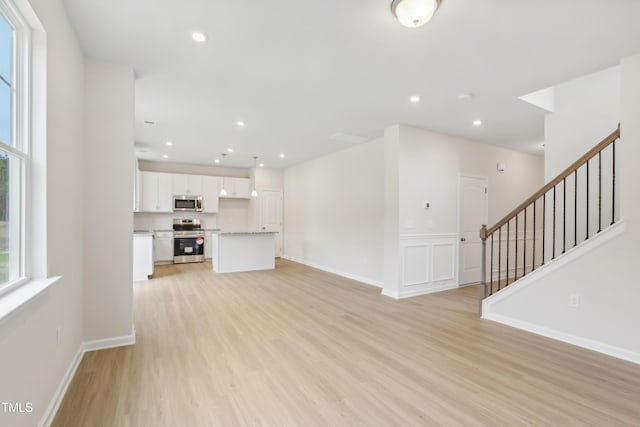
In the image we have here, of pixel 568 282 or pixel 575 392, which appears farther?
pixel 568 282

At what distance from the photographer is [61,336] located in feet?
6.91

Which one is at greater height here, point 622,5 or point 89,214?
point 622,5

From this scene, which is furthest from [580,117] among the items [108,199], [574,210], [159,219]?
[159,219]

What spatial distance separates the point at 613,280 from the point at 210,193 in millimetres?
8189

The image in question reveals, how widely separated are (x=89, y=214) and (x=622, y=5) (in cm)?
460

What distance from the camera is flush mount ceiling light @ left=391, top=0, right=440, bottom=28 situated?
194cm

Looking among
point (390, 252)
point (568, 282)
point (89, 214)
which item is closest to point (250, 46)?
point (89, 214)

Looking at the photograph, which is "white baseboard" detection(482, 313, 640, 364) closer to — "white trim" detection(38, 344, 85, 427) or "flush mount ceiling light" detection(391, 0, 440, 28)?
"flush mount ceiling light" detection(391, 0, 440, 28)

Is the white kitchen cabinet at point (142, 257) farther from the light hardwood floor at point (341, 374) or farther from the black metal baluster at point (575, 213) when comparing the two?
the black metal baluster at point (575, 213)

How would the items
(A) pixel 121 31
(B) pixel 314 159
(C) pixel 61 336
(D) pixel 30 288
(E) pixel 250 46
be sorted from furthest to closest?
1. (B) pixel 314 159
2. (E) pixel 250 46
3. (A) pixel 121 31
4. (C) pixel 61 336
5. (D) pixel 30 288

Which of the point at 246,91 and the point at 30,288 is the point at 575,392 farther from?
the point at 246,91

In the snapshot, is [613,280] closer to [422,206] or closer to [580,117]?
[580,117]

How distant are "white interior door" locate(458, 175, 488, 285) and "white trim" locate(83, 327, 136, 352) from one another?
5126 mm

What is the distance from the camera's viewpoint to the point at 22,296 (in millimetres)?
1505
